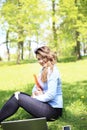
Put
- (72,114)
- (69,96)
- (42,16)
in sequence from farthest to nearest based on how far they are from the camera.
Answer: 1. (42,16)
2. (69,96)
3. (72,114)

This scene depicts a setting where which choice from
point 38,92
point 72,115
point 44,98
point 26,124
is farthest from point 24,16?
point 26,124

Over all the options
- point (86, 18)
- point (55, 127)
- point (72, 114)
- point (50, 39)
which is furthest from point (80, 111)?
point (50, 39)

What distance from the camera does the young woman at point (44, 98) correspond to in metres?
7.02

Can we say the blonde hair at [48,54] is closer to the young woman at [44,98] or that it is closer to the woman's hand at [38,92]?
the young woman at [44,98]

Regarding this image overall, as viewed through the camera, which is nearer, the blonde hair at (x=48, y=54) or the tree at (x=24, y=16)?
the blonde hair at (x=48, y=54)

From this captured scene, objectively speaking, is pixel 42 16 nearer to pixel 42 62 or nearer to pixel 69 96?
pixel 69 96

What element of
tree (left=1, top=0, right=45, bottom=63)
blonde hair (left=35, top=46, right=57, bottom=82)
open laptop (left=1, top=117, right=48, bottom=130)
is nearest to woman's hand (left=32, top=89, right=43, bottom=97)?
blonde hair (left=35, top=46, right=57, bottom=82)

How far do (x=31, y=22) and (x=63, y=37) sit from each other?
3.47 metres

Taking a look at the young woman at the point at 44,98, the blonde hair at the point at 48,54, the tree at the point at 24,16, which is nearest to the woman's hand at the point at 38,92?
the young woman at the point at 44,98

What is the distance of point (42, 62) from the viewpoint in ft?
23.3

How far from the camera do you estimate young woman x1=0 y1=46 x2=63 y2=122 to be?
277 inches

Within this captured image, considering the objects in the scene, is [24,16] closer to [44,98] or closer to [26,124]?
[44,98]

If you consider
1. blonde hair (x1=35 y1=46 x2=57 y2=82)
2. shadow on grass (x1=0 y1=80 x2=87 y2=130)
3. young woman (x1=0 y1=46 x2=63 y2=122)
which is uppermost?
blonde hair (x1=35 y1=46 x2=57 y2=82)

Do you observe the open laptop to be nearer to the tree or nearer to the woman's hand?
the woman's hand
